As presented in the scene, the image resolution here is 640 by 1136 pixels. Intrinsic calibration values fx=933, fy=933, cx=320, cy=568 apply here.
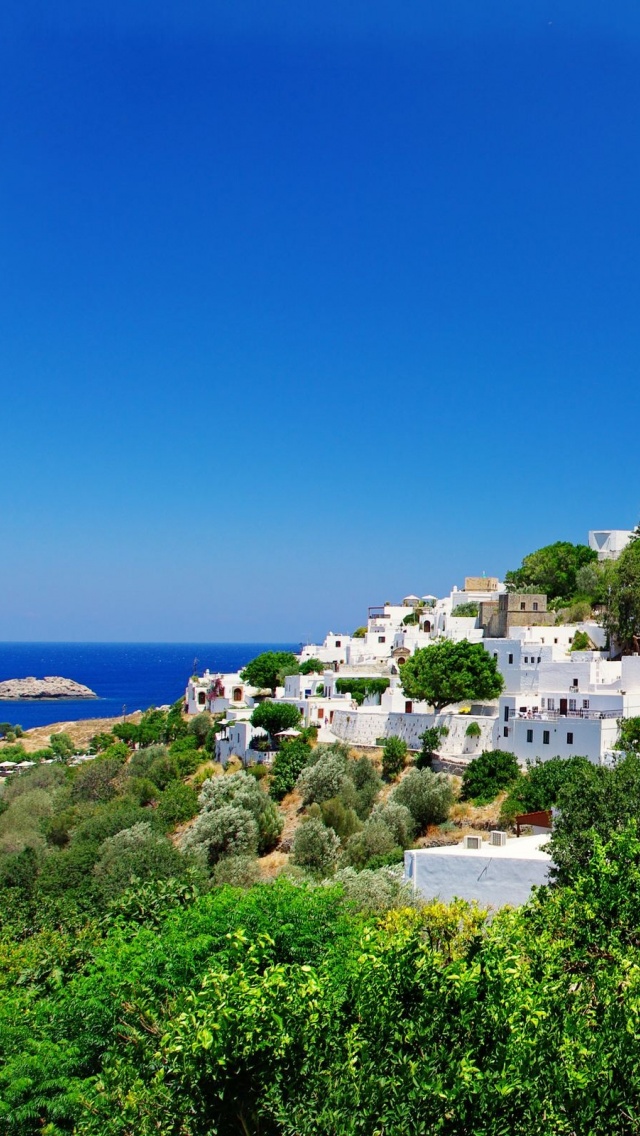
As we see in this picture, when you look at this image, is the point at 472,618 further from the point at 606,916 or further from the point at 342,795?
the point at 606,916

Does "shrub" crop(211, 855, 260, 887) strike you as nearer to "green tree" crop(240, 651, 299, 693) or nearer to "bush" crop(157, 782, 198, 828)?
"bush" crop(157, 782, 198, 828)

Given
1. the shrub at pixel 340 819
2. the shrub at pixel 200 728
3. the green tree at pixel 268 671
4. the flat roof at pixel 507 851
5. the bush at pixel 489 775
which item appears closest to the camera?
the flat roof at pixel 507 851

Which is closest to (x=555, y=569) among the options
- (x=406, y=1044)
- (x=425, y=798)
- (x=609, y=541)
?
(x=609, y=541)

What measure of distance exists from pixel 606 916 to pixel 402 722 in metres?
32.3

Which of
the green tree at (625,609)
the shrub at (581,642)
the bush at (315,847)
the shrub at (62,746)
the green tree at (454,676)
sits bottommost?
the shrub at (62,746)

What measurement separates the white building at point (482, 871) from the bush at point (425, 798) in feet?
35.5

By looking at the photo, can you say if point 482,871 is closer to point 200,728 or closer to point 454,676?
point 454,676

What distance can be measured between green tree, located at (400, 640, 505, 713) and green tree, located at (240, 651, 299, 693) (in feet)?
81.2

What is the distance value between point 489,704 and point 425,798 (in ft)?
33.9

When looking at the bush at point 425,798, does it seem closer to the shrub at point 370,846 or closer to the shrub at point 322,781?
the shrub at point 370,846

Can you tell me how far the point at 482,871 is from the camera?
23.7m

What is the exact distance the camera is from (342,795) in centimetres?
4069

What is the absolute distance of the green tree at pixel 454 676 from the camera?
43500 millimetres

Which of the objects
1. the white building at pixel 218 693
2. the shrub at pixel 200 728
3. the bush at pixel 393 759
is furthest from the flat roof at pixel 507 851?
the white building at pixel 218 693
